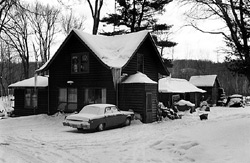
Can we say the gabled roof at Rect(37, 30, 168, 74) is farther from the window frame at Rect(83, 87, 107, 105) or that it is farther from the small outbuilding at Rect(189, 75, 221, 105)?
the small outbuilding at Rect(189, 75, 221, 105)

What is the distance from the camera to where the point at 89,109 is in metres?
17.3

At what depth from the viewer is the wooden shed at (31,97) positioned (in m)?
25.7

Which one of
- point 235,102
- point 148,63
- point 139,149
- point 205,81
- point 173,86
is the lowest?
point 235,102

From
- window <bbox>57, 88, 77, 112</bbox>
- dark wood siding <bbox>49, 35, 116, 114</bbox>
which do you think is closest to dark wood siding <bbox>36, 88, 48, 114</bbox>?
dark wood siding <bbox>49, 35, 116, 114</bbox>

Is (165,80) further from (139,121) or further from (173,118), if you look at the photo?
(139,121)

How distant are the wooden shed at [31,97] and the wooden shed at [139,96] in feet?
27.3

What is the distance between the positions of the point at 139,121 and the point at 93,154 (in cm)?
1002

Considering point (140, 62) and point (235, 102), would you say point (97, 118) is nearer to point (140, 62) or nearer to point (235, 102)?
point (140, 62)

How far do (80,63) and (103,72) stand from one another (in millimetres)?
2631

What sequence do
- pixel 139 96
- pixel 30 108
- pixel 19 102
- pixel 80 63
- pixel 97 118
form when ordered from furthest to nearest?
1. pixel 19 102
2. pixel 30 108
3. pixel 80 63
4. pixel 139 96
5. pixel 97 118

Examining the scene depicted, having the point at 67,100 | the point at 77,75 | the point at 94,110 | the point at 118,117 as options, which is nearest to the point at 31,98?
the point at 67,100

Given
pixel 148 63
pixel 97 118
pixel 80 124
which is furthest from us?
pixel 148 63

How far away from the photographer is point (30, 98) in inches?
1048

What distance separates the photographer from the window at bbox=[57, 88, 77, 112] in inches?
925
